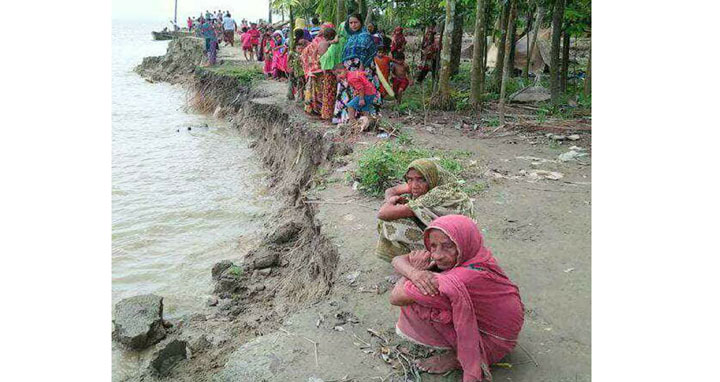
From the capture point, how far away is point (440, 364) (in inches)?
A: 127

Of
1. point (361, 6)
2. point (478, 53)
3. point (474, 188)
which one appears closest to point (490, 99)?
point (478, 53)

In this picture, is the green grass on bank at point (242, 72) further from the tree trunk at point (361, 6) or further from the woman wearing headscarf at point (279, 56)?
the tree trunk at point (361, 6)

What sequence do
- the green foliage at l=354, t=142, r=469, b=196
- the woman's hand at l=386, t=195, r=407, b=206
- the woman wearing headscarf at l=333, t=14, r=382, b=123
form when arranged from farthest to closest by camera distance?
the woman wearing headscarf at l=333, t=14, r=382, b=123, the green foliage at l=354, t=142, r=469, b=196, the woman's hand at l=386, t=195, r=407, b=206

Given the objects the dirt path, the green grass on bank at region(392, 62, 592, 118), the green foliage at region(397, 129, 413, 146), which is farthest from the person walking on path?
the dirt path

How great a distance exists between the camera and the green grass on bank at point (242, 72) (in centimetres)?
1608

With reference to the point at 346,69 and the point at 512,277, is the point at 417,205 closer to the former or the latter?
the point at 512,277

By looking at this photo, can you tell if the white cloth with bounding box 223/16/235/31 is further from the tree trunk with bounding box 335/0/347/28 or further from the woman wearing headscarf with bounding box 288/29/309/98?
the tree trunk with bounding box 335/0/347/28

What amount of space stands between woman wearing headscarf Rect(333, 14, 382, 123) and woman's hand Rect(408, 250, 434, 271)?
20.4ft

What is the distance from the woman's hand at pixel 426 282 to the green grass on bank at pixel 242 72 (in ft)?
44.6

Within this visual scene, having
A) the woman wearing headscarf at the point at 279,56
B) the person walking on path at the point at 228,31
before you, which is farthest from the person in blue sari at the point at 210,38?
the person walking on path at the point at 228,31

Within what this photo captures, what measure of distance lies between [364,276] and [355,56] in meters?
5.41

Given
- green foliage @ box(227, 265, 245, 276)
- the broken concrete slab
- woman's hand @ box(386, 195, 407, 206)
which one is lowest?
the broken concrete slab

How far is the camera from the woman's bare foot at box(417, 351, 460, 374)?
3.22 m

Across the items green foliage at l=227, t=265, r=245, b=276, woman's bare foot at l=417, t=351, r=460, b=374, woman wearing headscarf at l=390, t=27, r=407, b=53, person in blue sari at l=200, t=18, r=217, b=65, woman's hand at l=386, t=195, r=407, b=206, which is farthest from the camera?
person in blue sari at l=200, t=18, r=217, b=65
